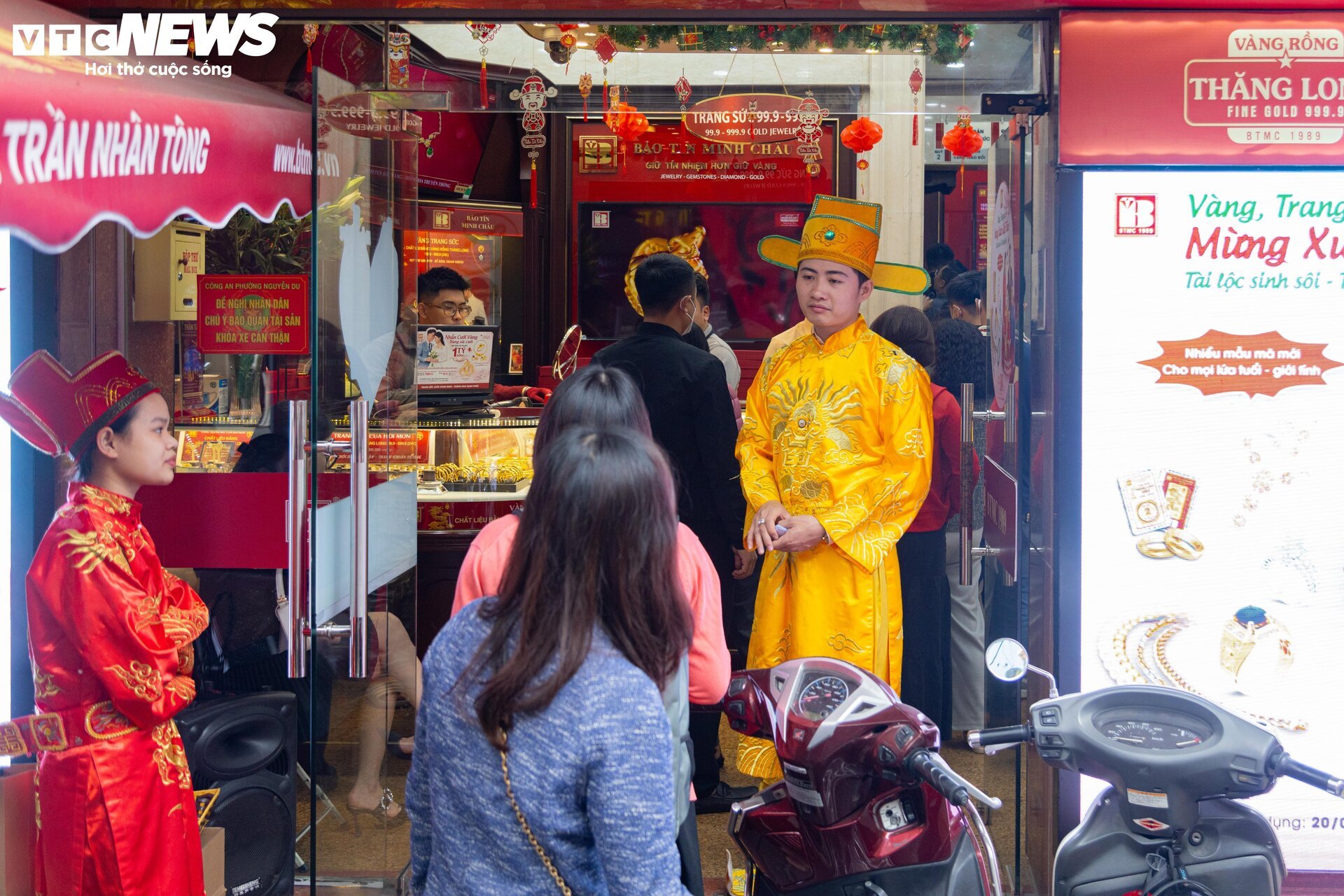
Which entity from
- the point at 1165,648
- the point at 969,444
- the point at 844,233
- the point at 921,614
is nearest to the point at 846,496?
the point at 969,444

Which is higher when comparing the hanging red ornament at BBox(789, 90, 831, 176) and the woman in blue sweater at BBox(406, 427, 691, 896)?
the hanging red ornament at BBox(789, 90, 831, 176)

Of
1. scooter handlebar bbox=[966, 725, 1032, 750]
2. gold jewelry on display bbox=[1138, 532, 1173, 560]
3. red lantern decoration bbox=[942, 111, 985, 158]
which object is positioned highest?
red lantern decoration bbox=[942, 111, 985, 158]

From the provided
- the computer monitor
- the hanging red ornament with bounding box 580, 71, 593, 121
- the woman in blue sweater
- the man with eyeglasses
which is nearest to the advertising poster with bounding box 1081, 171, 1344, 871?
the hanging red ornament with bounding box 580, 71, 593, 121

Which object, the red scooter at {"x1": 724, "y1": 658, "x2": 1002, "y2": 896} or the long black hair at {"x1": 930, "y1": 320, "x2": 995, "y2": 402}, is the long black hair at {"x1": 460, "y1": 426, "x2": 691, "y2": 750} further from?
the long black hair at {"x1": 930, "y1": 320, "x2": 995, "y2": 402}

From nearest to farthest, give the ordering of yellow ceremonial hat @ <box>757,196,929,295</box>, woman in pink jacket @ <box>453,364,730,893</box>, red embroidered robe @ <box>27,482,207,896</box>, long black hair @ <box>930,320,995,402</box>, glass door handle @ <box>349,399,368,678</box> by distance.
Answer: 1. woman in pink jacket @ <box>453,364,730,893</box>
2. red embroidered robe @ <box>27,482,207,896</box>
3. glass door handle @ <box>349,399,368,678</box>
4. yellow ceremonial hat @ <box>757,196,929,295</box>
5. long black hair @ <box>930,320,995,402</box>

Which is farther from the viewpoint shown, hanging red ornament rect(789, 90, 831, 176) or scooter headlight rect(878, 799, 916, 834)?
hanging red ornament rect(789, 90, 831, 176)

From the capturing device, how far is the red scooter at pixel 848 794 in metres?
2.09

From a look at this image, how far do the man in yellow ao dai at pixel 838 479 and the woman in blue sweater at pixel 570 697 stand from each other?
1.76 metres

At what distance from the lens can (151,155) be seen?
8.70 feet

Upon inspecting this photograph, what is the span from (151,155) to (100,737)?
4.15ft

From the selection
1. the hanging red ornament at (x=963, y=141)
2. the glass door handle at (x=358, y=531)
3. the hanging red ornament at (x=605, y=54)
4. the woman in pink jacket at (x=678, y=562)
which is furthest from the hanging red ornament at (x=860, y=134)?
the woman in pink jacket at (x=678, y=562)

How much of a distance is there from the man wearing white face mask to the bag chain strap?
95.2 inches

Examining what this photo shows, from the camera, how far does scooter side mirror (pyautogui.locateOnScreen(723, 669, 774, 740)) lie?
7.24 ft

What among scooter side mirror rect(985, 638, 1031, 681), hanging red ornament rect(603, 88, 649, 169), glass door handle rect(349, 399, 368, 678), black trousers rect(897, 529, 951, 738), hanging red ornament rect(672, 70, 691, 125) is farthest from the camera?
black trousers rect(897, 529, 951, 738)
